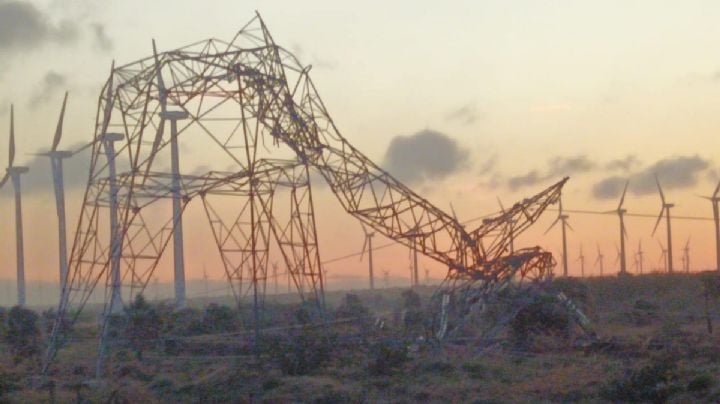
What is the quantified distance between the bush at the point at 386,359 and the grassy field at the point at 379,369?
28 millimetres

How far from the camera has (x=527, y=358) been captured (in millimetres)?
32250

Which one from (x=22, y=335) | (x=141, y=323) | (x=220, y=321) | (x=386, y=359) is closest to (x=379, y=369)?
(x=386, y=359)

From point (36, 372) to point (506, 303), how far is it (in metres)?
12.6

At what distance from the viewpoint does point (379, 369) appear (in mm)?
30406

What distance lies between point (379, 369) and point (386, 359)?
1.10 feet

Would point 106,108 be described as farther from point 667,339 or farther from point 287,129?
point 667,339

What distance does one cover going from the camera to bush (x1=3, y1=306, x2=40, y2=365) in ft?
123

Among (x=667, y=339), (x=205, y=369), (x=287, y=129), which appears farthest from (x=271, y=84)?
(x=667, y=339)

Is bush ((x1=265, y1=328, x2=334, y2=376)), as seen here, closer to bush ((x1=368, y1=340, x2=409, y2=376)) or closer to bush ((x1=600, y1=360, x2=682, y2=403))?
bush ((x1=368, y1=340, x2=409, y2=376))

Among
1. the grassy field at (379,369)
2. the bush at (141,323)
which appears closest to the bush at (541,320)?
the grassy field at (379,369)

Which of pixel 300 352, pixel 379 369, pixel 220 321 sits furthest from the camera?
pixel 220 321

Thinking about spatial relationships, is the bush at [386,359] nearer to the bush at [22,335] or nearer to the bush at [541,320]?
the bush at [541,320]

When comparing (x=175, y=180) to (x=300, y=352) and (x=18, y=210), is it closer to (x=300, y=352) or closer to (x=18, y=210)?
(x=300, y=352)

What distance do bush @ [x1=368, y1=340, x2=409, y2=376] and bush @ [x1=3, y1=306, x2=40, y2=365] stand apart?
36.5 ft
